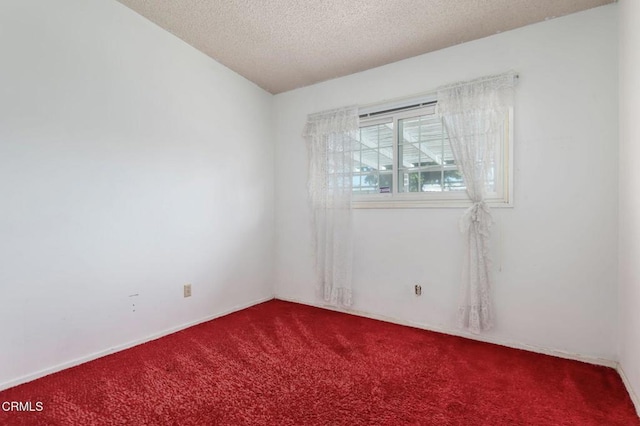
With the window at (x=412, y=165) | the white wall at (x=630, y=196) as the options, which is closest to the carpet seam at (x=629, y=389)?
the white wall at (x=630, y=196)

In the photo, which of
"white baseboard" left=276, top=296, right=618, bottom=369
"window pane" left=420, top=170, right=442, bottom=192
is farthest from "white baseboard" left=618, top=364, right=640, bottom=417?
"window pane" left=420, top=170, right=442, bottom=192

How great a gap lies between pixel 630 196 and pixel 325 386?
6.66 ft

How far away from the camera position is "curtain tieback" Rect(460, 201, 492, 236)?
2.36 m

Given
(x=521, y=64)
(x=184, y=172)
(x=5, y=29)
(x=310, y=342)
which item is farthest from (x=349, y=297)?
(x=5, y=29)

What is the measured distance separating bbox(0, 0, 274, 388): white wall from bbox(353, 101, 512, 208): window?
135 cm

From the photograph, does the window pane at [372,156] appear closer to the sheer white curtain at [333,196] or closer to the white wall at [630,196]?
the sheer white curtain at [333,196]

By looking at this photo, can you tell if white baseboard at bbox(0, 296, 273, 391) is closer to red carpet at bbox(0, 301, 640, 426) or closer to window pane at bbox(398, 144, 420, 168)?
red carpet at bbox(0, 301, 640, 426)

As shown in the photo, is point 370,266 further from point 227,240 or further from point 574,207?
point 574,207

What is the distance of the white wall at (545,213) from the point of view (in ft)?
6.73

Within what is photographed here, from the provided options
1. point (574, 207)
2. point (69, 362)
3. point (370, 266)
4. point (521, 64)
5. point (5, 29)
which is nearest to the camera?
point (5, 29)

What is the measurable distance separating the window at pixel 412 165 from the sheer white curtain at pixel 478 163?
9cm

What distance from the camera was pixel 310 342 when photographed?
7.89 feet

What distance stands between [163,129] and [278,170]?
1378 mm

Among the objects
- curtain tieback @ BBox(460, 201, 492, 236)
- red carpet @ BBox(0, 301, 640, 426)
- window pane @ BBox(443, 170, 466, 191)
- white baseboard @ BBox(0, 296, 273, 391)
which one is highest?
window pane @ BBox(443, 170, 466, 191)
